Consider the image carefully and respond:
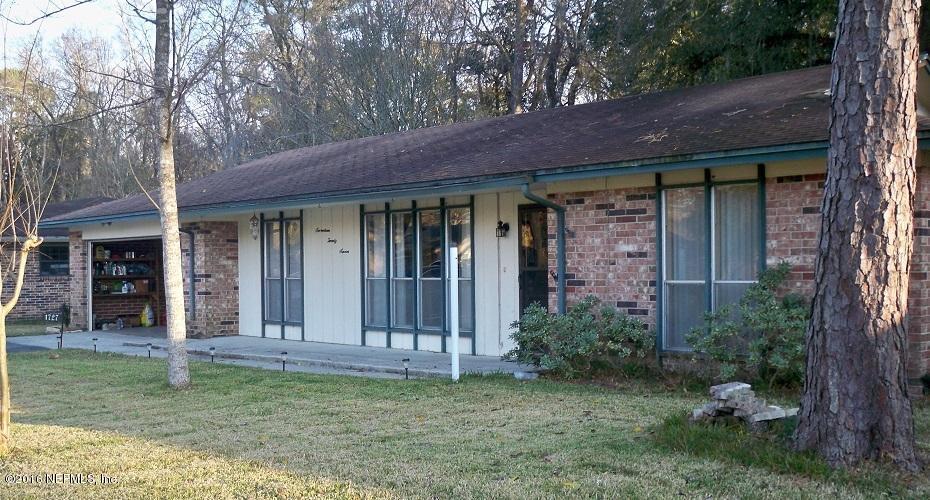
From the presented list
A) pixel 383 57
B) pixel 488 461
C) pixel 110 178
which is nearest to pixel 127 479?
pixel 488 461

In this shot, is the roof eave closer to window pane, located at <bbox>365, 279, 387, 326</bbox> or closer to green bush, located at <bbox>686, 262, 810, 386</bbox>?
green bush, located at <bbox>686, 262, 810, 386</bbox>

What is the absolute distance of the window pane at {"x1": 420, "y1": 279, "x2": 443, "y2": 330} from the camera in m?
13.6

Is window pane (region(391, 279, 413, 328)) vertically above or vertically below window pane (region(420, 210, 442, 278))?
below

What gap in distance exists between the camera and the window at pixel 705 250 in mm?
9719

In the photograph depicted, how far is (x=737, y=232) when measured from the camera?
9797 millimetres

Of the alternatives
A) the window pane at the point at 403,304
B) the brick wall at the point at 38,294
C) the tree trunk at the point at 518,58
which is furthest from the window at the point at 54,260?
the window pane at the point at 403,304

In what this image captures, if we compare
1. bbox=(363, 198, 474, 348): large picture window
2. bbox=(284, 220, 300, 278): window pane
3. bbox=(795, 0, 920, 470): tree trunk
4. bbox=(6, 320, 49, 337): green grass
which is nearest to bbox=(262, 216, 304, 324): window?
bbox=(284, 220, 300, 278): window pane

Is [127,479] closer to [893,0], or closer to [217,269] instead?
[893,0]

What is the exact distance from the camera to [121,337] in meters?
17.9

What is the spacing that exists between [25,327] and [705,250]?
1763 cm

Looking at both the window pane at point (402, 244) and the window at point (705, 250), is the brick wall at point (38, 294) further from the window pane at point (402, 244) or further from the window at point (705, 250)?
the window at point (705, 250)

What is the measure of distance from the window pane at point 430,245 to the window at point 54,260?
14821mm

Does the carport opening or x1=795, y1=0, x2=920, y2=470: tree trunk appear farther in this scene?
the carport opening

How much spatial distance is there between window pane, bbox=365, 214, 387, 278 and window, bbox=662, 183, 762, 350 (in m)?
5.45
